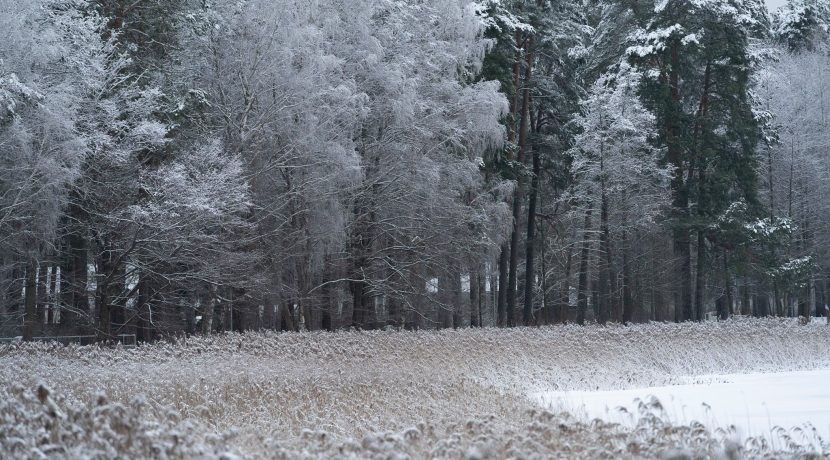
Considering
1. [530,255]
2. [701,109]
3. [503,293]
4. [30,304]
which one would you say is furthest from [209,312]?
[701,109]

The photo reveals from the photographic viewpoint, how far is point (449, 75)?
3100 centimetres

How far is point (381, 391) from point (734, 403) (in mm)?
4599

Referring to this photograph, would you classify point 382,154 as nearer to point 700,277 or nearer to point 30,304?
point 30,304

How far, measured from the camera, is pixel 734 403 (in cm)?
1217

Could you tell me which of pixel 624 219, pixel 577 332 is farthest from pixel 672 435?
pixel 624 219

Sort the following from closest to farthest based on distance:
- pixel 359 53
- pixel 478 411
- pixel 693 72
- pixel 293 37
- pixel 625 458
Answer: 1. pixel 625 458
2. pixel 478 411
3. pixel 293 37
4. pixel 359 53
5. pixel 693 72

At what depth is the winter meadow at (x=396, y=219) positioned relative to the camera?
32.7 feet

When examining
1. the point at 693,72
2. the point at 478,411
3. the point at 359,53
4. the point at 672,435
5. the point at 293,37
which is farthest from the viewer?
the point at 693,72

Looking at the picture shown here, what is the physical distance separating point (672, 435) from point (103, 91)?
61.9 feet

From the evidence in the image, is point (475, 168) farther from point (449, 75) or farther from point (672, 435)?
point (672, 435)

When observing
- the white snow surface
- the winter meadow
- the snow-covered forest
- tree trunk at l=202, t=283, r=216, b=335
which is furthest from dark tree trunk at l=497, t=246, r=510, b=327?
the white snow surface

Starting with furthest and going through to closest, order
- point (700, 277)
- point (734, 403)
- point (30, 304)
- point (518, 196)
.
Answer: point (700, 277), point (518, 196), point (30, 304), point (734, 403)

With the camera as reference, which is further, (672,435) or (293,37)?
(293,37)

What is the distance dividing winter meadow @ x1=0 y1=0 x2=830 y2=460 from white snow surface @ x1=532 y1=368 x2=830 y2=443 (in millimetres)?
100
